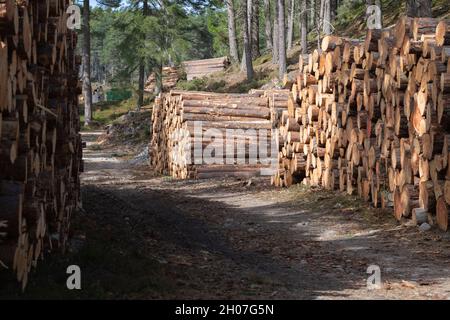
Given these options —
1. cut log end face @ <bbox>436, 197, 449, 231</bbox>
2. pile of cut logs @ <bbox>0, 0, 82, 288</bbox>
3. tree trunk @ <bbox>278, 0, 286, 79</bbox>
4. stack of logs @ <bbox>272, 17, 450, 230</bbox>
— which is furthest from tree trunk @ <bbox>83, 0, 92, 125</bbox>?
cut log end face @ <bbox>436, 197, 449, 231</bbox>

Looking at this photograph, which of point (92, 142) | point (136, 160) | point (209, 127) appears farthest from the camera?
point (92, 142)

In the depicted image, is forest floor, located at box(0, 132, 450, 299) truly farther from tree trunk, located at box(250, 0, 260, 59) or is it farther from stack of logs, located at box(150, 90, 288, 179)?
tree trunk, located at box(250, 0, 260, 59)

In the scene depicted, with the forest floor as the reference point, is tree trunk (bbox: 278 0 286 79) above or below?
above

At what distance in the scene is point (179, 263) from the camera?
6.82 meters

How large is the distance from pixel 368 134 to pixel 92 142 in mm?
23220

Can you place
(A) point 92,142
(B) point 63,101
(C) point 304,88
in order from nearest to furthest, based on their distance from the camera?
(B) point 63,101
(C) point 304,88
(A) point 92,142

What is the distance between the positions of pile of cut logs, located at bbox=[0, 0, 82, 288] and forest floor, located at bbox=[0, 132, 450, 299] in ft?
1.03

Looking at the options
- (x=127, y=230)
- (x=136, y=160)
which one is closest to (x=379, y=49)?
(x=127, y=230)

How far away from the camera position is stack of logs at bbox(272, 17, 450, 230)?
28.9 feet

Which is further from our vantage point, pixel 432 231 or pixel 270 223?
pixel 270 223

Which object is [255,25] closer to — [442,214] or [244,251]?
[442,214]

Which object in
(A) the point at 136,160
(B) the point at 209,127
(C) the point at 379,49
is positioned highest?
(C) the point at 379,49
